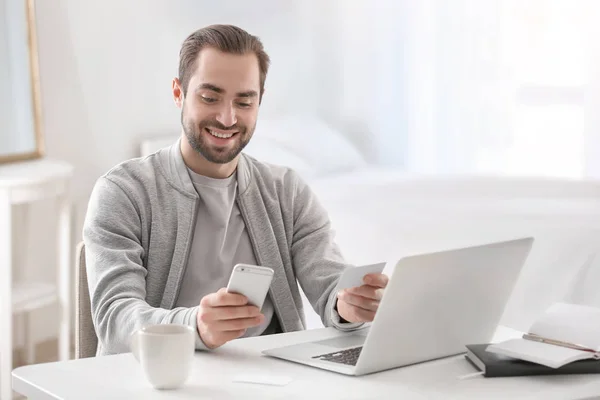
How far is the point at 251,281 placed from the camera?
1312mm

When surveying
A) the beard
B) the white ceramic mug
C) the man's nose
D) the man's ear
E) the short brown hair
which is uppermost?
the short brown hair

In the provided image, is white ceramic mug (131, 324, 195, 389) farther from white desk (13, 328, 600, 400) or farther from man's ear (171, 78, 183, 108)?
man's ear (171, 78, 183, 108)

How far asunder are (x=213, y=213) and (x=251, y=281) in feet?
1.64

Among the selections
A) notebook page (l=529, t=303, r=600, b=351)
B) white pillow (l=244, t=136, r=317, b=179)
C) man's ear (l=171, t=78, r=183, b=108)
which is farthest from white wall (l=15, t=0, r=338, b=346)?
notebook page (l=529, t=303, r=600, b=351)

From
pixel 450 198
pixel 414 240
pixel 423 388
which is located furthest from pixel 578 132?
pixel 423 388

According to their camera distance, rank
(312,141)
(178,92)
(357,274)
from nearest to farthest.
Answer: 1. (357,274)
2. (178,92)
3. (312,141)

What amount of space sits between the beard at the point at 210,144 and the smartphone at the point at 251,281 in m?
0.51

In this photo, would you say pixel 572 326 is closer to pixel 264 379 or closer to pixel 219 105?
pixel 264 379

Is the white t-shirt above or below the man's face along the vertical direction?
below

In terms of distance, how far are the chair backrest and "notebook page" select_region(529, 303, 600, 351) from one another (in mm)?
752

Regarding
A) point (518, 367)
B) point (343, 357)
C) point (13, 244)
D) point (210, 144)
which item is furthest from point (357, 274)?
point (13, 244)

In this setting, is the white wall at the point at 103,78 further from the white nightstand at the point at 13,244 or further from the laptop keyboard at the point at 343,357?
the laptop keyboard at the point at 343,357

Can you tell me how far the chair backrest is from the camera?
1666 millimetres

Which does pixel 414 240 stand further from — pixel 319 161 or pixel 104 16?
pixel 104 16
